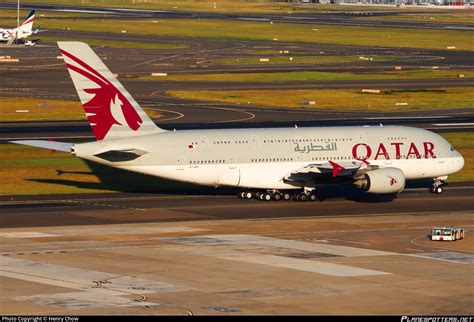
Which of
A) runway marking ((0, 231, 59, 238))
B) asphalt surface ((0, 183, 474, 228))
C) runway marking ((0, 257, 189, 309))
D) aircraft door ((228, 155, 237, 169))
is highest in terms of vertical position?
aircraft door ((228, 155, 237, 169))

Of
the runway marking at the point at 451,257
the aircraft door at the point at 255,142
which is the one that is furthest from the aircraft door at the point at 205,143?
the runway marking at the point at 451,257

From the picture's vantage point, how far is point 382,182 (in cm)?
8494

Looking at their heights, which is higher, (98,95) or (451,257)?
(98,95)

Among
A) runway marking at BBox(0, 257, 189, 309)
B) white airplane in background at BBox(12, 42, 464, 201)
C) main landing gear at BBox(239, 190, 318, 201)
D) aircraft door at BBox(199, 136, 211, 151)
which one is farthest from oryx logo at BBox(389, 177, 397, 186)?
runway marking at BBox(0, 257, 189, 309)

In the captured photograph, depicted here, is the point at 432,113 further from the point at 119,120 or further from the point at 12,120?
the point at 119,120

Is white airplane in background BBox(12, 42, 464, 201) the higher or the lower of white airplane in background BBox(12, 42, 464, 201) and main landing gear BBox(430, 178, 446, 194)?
the higher

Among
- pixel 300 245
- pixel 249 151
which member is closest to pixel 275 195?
pixel 249 151

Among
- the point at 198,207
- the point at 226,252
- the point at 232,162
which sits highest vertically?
the point at 232,162

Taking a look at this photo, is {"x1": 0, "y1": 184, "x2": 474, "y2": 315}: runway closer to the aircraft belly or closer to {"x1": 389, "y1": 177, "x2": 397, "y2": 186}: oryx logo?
the aircraft belly

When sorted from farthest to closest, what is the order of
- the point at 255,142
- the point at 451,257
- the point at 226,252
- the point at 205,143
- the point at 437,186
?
the point at 437,186 → the point at 255,142 → the point at 205,143 → the point at 226,252 → the point at 451,257

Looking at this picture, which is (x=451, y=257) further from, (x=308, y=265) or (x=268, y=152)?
(x=268, y=152)

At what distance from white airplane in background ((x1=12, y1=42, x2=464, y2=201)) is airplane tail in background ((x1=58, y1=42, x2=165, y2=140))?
0.07m

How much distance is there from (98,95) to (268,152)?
1332 cm

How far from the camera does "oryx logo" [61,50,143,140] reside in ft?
268
